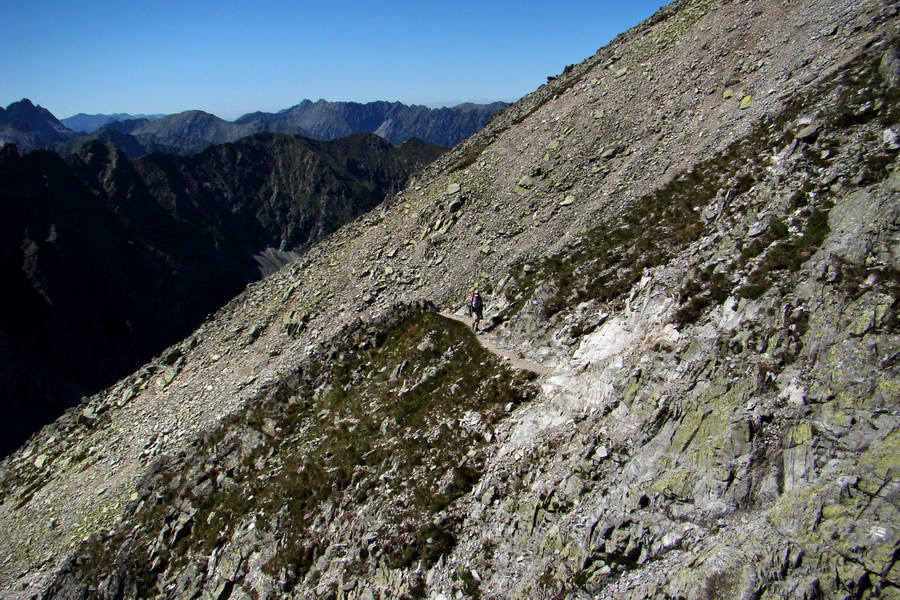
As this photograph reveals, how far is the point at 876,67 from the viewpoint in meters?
22.3

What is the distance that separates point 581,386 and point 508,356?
5.61 m

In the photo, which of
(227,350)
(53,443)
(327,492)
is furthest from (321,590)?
(53,443)

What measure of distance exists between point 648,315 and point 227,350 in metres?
34.0

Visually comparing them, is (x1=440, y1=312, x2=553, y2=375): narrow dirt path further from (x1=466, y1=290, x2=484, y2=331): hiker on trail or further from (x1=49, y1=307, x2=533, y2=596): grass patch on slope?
(x1=466, y1=290, x2=484, y2=331): hiker on trail

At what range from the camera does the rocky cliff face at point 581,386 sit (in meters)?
12.2

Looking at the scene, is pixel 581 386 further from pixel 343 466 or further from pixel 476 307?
pixel 343 466

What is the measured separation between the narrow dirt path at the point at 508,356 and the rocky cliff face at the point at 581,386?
202 mm

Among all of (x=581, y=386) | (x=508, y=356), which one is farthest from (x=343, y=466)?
(x=581, y=386)

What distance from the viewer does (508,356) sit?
79.4ft

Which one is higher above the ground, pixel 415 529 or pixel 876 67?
pixel 876 67

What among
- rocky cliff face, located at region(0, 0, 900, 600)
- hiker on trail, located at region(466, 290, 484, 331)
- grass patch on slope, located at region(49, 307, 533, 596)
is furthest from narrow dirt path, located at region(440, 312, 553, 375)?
hiker on trail, located at region(466, 290, 484, 331)

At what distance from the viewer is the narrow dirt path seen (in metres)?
22.1

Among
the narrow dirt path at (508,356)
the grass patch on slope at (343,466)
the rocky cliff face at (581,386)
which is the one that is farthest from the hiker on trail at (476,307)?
the rocky cliff face at (581,386)

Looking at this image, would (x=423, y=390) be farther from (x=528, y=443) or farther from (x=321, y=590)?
(x=321, y=590)
